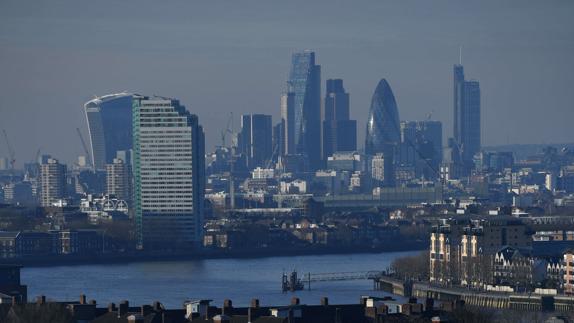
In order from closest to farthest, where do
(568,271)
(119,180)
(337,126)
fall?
(568,271) → (119,180) → (337,126)

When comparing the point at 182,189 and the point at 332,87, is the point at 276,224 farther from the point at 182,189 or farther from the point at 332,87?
the point at 332,87

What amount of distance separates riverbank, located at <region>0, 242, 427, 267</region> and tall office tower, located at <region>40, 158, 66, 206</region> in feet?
89.0

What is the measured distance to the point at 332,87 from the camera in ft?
452

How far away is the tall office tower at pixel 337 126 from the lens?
132250 mm

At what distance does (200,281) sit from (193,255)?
642 inches

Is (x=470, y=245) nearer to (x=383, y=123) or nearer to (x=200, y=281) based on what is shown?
(x=200, y=281)

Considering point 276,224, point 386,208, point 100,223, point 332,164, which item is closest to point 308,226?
point 276,224

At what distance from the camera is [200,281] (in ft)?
133

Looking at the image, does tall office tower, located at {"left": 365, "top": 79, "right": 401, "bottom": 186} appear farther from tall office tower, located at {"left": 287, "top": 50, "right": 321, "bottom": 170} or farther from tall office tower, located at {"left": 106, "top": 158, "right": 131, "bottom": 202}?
tall office tower, located at {"left": 106, "top": 158, "right": 131, "bottom": 202}

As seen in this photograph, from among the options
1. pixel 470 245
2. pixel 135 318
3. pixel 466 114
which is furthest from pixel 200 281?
pixel 466 114

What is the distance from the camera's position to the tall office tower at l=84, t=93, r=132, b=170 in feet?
359

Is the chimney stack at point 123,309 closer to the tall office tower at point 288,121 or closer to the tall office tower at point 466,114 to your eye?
the tall office tower at point 288,121

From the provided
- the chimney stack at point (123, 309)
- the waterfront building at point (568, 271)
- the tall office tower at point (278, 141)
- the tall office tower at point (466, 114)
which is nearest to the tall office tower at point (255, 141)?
the tall office tower at point (278, 141)

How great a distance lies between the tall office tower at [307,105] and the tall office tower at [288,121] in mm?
179
